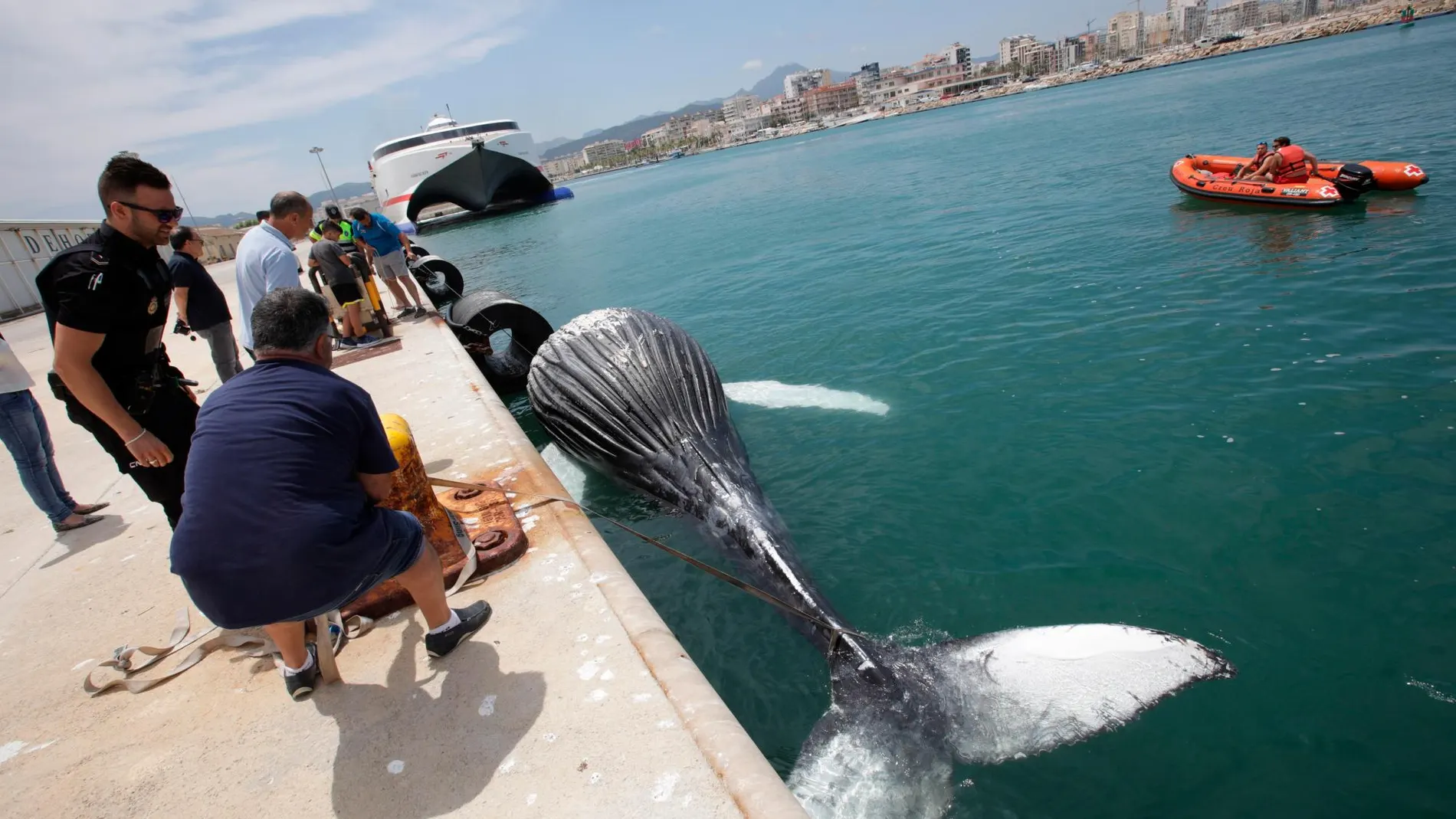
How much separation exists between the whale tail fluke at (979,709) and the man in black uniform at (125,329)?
377 cm

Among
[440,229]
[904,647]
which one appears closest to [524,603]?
[904,647]

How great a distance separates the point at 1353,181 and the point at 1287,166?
4.28 feet

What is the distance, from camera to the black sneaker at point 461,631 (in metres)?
2.96

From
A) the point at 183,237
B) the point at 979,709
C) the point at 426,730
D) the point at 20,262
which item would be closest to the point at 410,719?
the point at 426,730

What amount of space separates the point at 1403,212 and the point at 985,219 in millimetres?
7291

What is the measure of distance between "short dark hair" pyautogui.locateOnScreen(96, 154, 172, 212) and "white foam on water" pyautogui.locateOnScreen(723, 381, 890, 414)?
5.29m

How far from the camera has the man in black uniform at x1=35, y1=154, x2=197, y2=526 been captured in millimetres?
3059

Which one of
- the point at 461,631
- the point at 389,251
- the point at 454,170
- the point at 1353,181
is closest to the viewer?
the point at 461,631

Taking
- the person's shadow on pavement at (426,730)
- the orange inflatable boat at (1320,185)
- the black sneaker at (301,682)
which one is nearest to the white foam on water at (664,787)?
the person's shadow on pavement at (426,730)

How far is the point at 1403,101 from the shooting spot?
73.2ft

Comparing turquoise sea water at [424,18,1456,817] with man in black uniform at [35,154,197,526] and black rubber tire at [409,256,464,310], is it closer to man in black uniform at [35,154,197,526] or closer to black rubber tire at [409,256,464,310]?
black rubber tire at [409,256,464,310]

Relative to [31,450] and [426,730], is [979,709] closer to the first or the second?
[426,730]

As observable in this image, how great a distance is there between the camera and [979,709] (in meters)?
3.19

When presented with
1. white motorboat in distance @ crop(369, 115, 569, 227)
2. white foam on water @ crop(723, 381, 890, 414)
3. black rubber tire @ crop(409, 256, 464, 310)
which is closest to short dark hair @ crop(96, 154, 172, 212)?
white foam on water @ crop(723, 381, 890, 414)
